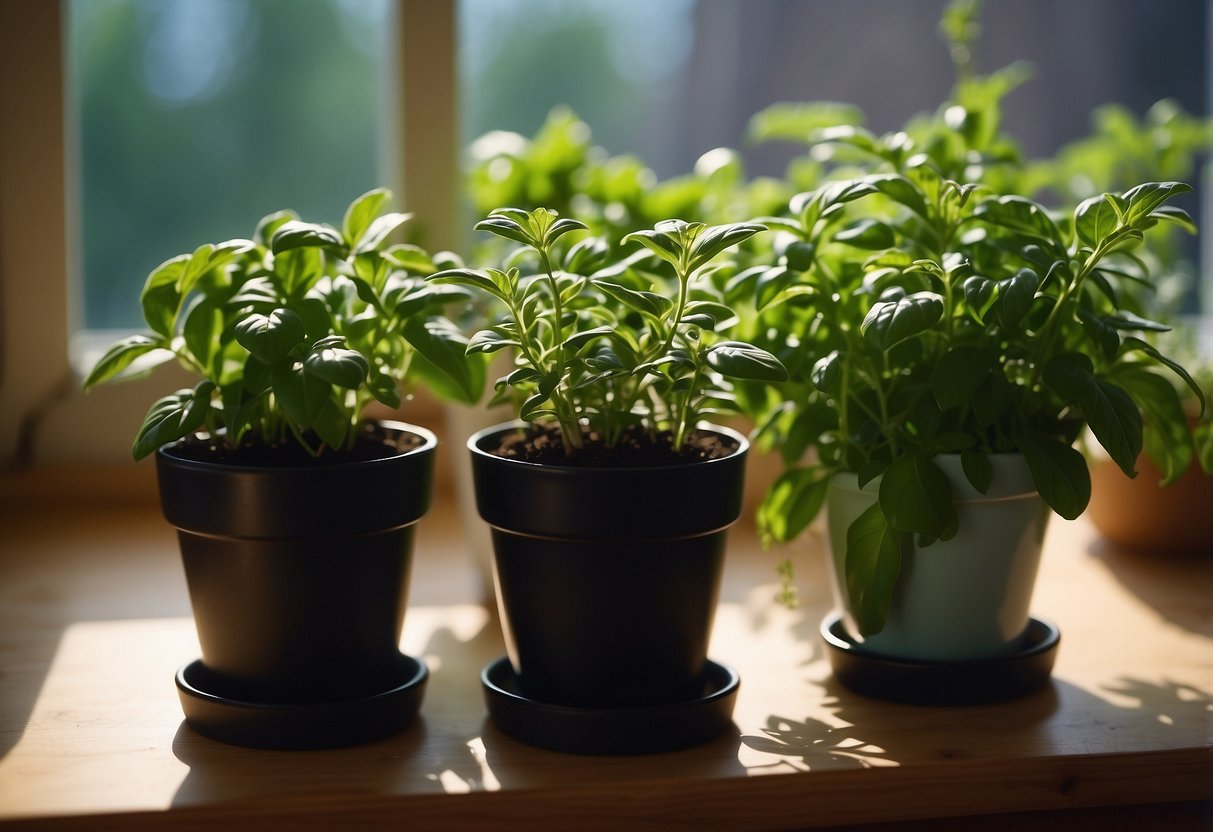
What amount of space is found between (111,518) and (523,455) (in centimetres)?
78

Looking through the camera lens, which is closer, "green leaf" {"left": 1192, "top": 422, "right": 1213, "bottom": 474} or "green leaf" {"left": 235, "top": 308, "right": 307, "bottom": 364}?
"green leaf" {"left": 235, "top": 308, "right": 307, "bottom": 364}

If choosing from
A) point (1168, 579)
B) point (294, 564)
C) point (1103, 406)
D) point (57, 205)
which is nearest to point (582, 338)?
point (294, 564)

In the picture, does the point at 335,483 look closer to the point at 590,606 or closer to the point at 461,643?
the point at 590,606

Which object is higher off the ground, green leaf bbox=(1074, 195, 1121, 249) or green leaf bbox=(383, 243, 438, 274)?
green leaf bbox=(1074, 195, 1121, 249)

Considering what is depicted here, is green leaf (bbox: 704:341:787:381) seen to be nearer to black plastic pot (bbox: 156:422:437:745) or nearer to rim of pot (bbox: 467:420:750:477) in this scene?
rim of pot (bbox: 467:420:750:477)

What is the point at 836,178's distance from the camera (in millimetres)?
1089

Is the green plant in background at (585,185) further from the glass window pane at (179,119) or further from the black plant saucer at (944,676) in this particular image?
the black plant saucer at (944,676)

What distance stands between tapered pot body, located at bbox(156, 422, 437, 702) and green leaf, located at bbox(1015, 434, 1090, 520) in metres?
0.43

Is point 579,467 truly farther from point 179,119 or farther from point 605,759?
point 179,119

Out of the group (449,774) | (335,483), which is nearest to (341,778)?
(449,774)

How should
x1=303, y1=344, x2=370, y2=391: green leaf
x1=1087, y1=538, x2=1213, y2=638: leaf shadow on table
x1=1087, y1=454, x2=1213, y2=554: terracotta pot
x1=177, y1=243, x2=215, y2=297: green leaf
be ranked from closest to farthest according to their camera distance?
1. x1=303, y1=344, x2=370, y2=391: green leaf
2. x1=177, y1=243, x2=215, y2=297: green leaf
3. x1=1087, y1=538, x2=1213, y2=638: leaf shadow on table
4. x1=1087, y1=454, x2=1213, y2=554: terracotta pot

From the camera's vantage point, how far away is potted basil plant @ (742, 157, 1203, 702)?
789 millimetres

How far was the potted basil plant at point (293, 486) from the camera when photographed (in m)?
0.75

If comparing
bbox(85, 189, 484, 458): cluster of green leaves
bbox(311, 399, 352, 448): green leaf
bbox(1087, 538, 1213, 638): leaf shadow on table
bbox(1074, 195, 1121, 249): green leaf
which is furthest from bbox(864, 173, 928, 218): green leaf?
bbox(1087, 538, 1213, 638): leaf shadow on table
